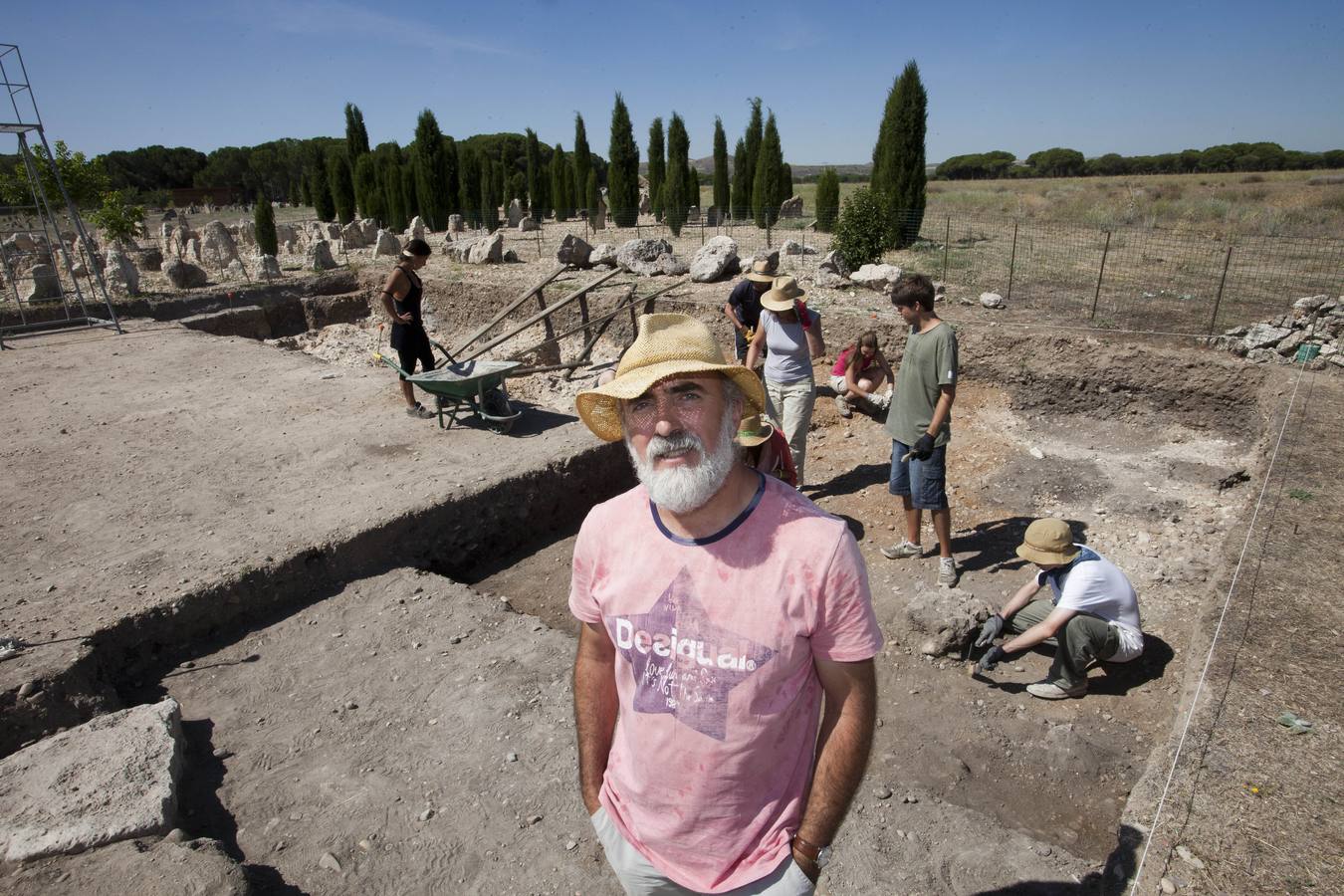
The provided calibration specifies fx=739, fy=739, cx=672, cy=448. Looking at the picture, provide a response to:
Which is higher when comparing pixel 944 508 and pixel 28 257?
pixel 28 257

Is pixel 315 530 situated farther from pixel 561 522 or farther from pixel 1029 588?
pixel 1029 588

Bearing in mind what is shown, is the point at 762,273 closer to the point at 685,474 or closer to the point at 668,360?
the point at 668,360

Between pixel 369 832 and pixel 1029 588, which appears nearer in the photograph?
pixel 369 832

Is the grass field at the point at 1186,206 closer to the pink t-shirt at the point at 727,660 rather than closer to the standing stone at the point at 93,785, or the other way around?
the pink t-shirt at the point at 727,660

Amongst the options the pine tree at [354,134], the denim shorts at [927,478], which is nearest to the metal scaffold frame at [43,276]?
the denim shorts at [927,478]

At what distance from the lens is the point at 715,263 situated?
12609 mm

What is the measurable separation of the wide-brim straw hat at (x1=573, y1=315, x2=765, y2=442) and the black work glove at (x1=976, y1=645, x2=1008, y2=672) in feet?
9.03

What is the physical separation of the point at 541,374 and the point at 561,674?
7.08 m

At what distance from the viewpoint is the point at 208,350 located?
10.0 m

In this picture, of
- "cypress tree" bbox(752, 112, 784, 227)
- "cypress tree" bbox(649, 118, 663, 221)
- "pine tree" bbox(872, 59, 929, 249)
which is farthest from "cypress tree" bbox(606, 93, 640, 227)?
"pine tree" bbox(872, 59, 929, 249)

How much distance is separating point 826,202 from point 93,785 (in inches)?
780

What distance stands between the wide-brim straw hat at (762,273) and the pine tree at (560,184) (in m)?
25.9

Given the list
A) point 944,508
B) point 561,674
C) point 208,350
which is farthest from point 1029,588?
point 208,350

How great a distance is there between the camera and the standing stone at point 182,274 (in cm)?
1555
